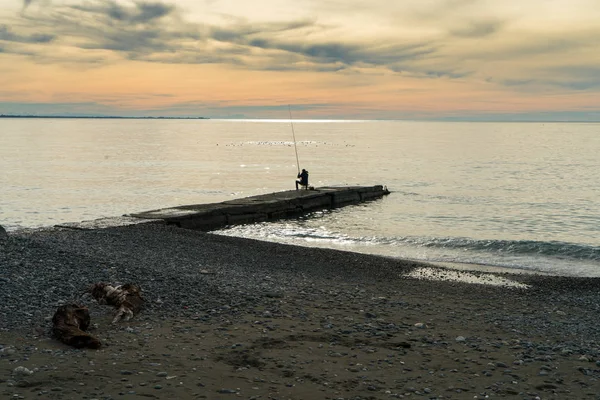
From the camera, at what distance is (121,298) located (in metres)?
10.6

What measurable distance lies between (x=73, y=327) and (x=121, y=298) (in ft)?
5.68

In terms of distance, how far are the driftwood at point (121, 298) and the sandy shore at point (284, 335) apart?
0.67 feet

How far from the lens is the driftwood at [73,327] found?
862 centimetres

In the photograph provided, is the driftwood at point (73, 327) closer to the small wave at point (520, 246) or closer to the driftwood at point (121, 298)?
the driftwood at point (121, 298)

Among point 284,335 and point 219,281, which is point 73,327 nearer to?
point 284,335

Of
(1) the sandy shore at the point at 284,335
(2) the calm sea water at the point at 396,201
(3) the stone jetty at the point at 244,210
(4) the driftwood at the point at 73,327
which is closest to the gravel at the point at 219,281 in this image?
(1) the sandy shore at the point at 284,335

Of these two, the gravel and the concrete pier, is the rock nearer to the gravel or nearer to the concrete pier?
the gravel

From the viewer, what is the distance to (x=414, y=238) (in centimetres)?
2738

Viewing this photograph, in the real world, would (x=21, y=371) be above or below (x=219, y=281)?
above

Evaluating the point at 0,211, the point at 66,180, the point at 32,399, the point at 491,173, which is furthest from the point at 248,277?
the point at 491,173

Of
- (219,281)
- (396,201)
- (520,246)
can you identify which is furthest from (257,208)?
(219,281)

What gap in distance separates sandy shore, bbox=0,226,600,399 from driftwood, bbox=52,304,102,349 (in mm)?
162

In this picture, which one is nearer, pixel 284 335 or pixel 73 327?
pixel 73 327

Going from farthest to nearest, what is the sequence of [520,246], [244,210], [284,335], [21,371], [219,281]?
[244,210]
[520,246]
[219,281]
[284,335]
[21,371]
